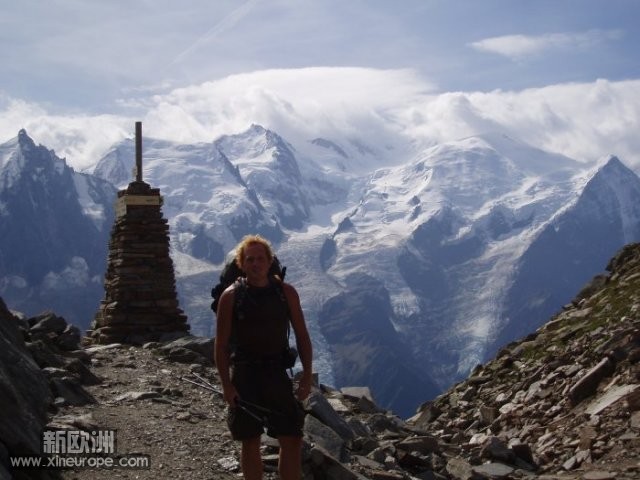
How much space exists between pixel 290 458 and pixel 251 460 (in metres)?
0.51

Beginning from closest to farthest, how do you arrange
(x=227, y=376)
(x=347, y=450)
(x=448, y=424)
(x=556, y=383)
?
(x=227, y=376)
(x=347, y=450)
(x=556, y=383)
(x=448, y=424)

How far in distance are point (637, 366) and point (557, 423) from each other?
2.15 metres

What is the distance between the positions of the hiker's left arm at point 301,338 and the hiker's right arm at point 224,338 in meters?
0.79

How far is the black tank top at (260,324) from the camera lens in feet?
38.7

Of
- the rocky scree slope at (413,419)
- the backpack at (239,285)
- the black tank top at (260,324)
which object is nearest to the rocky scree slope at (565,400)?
the rocky scree slope at (413,419)

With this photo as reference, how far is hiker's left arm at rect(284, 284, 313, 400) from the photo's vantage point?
39.4 feet

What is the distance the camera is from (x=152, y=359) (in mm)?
24797

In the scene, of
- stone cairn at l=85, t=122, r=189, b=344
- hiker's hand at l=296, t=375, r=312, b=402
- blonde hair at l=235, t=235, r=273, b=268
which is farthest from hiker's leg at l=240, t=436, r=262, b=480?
stone cairn at l=85, t=122, r=189, b=344

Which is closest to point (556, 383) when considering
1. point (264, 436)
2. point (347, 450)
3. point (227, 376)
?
point (347, 450)

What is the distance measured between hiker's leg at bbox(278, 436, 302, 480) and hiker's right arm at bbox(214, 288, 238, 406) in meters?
0.91

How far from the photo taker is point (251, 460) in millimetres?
11930

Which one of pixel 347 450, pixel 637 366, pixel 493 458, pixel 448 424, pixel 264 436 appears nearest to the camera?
pixel 264 436

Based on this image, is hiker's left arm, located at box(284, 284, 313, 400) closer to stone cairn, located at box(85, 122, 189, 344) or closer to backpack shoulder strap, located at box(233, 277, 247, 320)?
backpack shoulder strap, located at box(233, 277, 247, 320)

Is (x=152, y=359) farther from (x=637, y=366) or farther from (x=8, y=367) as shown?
(x=637, y=366)
